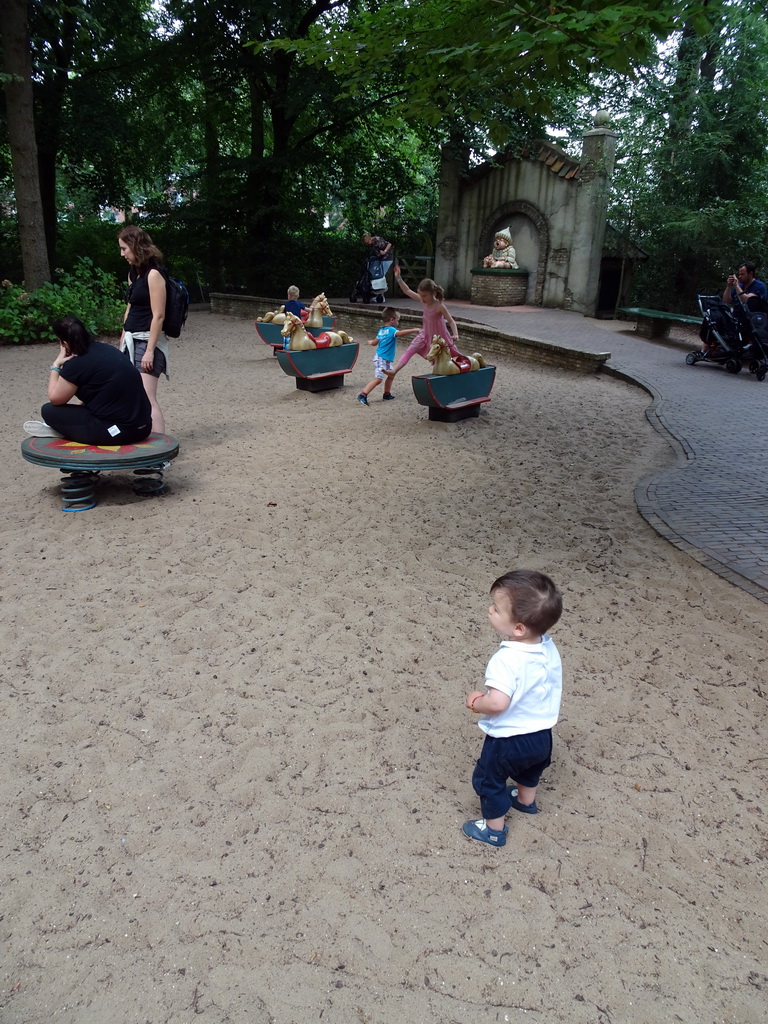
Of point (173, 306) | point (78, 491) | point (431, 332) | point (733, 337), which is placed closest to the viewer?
point (78, 491)

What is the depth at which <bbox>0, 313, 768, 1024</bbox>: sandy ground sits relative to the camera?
220 centimetres

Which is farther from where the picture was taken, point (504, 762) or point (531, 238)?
point (531, 238)

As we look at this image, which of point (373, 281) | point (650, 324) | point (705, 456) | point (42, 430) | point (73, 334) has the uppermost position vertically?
point (373, 281)

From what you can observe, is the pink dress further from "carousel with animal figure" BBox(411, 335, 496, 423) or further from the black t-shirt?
the black t-shirt

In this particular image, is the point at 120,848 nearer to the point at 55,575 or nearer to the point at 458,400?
the point at 55,575

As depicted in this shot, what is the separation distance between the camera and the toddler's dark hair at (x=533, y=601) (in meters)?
2.47

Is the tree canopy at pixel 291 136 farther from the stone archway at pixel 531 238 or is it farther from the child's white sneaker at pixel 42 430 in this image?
the child's white sneaker at pixel 42 430

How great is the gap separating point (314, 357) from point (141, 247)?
405 cm

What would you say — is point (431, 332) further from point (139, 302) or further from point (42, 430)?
point (42, 430)

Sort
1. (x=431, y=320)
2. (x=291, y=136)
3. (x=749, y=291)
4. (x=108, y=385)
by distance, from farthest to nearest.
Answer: (x=291, y=136)
(x=749, y=291)
(x=431, y=320)
(x=108, y=385)

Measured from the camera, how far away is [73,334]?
5.25m

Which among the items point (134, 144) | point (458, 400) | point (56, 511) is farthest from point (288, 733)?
point (134, 144)

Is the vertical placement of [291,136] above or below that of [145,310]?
above

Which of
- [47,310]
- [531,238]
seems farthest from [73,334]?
[531,238]
